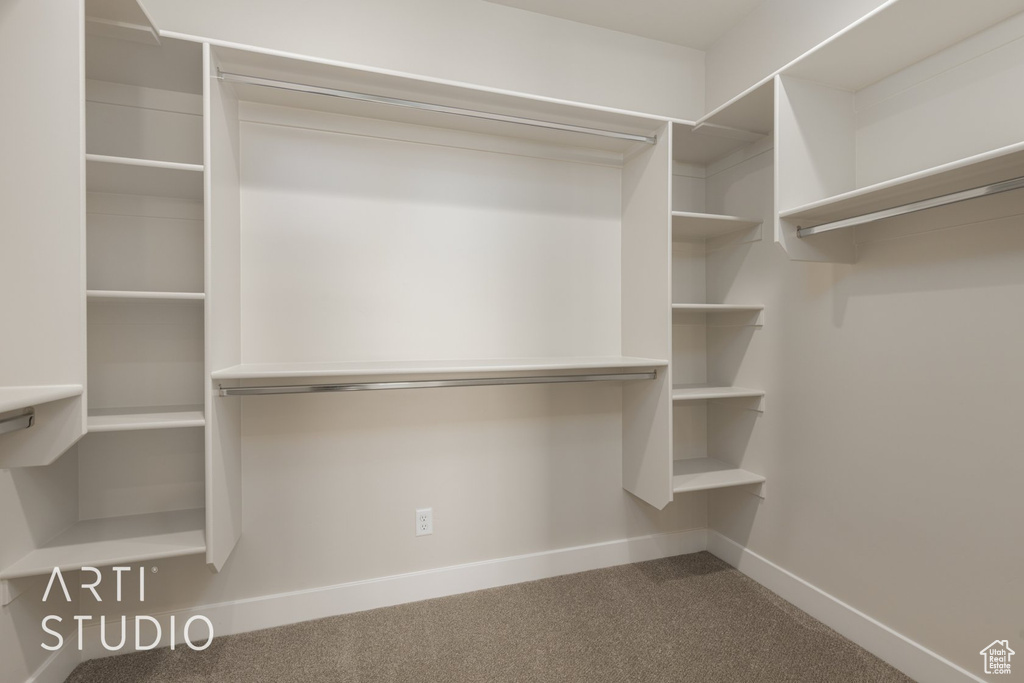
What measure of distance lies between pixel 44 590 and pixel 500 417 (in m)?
1.74

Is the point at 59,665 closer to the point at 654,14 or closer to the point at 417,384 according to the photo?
the point at 417,384

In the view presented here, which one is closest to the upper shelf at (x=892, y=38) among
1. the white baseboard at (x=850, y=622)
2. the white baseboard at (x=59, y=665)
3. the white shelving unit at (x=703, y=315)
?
the white shelving unit at (x=703, y=315)

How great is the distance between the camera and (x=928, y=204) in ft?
4.51

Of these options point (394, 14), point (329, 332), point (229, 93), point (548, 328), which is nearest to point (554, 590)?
point (548, 328)

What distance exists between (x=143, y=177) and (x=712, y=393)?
2.40 meters

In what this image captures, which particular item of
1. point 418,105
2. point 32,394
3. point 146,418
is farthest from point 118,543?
point 418,105

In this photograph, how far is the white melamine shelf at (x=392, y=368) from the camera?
5.31 feet

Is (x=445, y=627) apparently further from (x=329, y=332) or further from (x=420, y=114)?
(x=420, y=114)

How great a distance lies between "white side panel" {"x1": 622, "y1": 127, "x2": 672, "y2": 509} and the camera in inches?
82.3

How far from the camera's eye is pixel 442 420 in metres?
2.18

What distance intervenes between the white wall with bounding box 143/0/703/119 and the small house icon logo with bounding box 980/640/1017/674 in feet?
8.27

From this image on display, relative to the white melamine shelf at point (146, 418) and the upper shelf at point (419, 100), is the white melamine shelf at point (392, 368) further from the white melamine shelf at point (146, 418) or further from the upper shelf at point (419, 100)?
the upper shelf at point (419, 100)

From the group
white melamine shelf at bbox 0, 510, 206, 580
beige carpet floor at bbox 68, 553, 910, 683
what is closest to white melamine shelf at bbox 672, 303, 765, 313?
beige carpet floor at bbox 68, 553, 910, 683

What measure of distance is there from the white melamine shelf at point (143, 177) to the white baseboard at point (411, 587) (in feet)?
5.31
